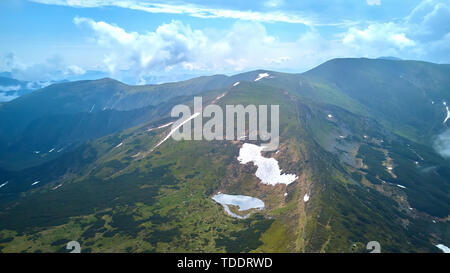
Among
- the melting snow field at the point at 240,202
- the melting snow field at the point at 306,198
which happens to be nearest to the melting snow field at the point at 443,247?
the melting snow field at the point at 306,198

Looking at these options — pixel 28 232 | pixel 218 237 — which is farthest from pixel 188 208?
pixel 28 232

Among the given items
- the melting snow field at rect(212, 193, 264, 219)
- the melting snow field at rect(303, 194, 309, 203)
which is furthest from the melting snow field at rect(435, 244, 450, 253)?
the melting snow field at rect(212, 193, 264, 219)

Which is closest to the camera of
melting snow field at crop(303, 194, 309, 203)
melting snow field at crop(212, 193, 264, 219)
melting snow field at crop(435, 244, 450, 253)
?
melting snow field at crop(435, 244, 450, 253)

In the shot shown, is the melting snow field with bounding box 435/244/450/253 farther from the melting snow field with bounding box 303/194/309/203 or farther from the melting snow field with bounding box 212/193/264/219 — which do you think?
the melting snow field with bounding box 212/193/264/219

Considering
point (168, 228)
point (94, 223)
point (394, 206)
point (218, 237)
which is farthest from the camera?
point (394, 206)

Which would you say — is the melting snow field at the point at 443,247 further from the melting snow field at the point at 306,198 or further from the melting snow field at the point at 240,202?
the melting snow field at the point at 240,202

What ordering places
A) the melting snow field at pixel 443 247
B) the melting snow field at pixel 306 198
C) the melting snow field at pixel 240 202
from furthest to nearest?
the melting snow field at pixel 240 202, the melting snow field at pixel 306 198, the melting snow field at pixel 443 247

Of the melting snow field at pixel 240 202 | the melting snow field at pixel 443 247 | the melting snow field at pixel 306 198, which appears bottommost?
the melting snow field at pixel 443 247

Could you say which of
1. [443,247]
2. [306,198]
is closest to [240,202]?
[306,198]

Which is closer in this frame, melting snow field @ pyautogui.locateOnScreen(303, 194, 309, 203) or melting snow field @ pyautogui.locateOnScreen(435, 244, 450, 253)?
melting snow field @ pyautogui.locateOnScreen(435, 244, 450, 253)
